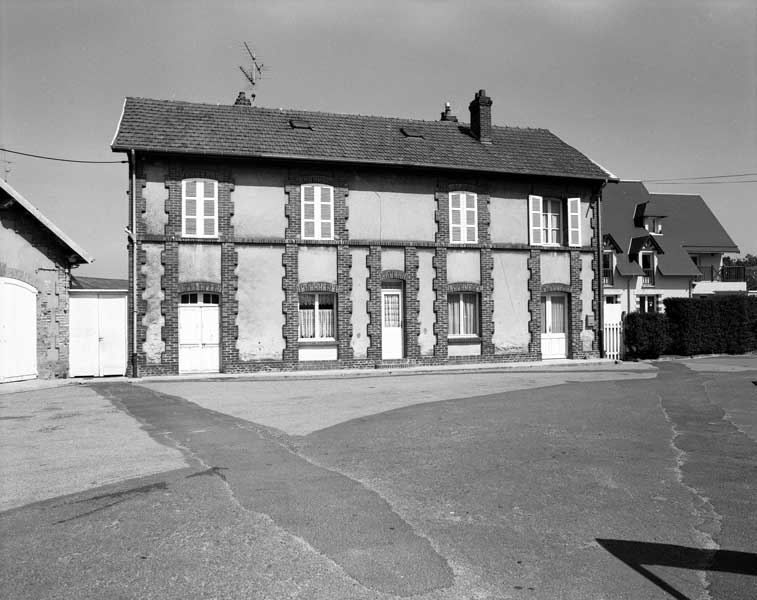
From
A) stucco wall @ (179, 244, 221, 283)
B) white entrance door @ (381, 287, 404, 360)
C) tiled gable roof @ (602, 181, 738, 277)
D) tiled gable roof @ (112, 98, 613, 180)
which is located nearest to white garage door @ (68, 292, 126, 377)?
stucco wall @ (179, 244, 221, 283)

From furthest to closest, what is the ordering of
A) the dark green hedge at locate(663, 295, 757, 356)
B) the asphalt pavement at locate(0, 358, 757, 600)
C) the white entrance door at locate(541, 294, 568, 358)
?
1. the dark green hedge at locate(663, 295, 757, 356)
2. the white entrance door at locate(541, 294, 568, 358)
3. the asphalt pavement at locate(0, 358, 757, 600)

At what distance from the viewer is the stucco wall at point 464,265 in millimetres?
22219

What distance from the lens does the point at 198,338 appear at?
19.8 meters

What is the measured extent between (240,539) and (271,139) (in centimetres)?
1720

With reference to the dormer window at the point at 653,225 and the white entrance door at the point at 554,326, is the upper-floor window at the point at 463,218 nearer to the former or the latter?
the white entrance door at the point at 554,326

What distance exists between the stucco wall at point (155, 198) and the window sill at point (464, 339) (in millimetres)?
9383

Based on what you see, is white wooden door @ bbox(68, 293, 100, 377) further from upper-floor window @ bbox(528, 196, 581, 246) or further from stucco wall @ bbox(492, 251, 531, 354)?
upper-floor window @ bbox(528, 196, 581, 246)

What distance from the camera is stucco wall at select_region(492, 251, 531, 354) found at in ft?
74.6

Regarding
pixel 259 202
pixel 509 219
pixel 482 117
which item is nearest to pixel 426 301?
pixel 509 219

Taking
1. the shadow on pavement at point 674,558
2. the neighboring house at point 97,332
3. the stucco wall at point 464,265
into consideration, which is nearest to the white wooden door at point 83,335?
the neighboring house at point 97,332

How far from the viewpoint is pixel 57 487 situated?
6641 mm

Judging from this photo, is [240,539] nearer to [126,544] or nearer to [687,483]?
[126,544]

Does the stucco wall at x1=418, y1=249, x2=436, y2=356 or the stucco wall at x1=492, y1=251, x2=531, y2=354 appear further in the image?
the stucco wall at x1=492, y1=251, x2=531, y2=354

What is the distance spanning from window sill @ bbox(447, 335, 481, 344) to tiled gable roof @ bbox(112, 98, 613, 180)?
538cm
